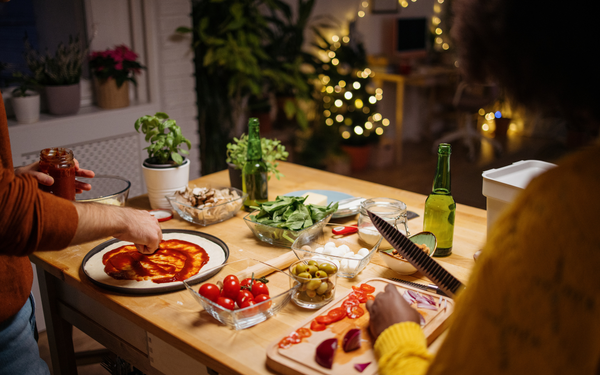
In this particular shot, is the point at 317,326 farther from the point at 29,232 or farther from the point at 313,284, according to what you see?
the point at 29,232

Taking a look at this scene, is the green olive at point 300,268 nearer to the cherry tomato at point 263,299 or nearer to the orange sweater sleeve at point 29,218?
the cherry tomato at point 263,299

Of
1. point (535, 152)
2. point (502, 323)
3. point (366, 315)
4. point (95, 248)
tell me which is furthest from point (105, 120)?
point (535, 152)

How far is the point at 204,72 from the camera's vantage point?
3.71 metres

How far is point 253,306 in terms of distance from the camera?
1.07m

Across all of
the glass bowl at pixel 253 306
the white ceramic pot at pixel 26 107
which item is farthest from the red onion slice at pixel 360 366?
the white ceramic pot at pixel 26 107

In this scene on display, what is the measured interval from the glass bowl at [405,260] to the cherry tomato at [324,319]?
12.3 inches

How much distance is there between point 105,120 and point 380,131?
2952 millimetres

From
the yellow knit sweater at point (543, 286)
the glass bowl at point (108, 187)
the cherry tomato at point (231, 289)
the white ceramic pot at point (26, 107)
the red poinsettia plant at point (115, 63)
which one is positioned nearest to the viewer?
the yellow knit sweater at point (543, 286)

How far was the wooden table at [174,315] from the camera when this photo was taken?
105 centimetres

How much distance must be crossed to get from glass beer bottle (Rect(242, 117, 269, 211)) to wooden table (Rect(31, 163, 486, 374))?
0.07 metres

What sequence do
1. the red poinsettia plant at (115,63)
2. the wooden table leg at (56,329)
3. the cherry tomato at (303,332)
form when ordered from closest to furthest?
1. the cherry tomato at (303,332)
2. the wooden table leg at (56,329)
3. the red poinsettia plant at (115,63)

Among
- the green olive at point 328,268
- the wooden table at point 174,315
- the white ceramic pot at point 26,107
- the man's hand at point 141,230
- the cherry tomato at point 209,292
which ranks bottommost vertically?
the wooden table at point 174,315

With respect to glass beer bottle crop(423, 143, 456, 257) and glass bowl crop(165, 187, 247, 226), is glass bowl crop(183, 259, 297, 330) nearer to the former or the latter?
glass bowl crop(165, 187, 247, 226)

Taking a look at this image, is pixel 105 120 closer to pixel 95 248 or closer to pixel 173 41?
pixel 173 41
